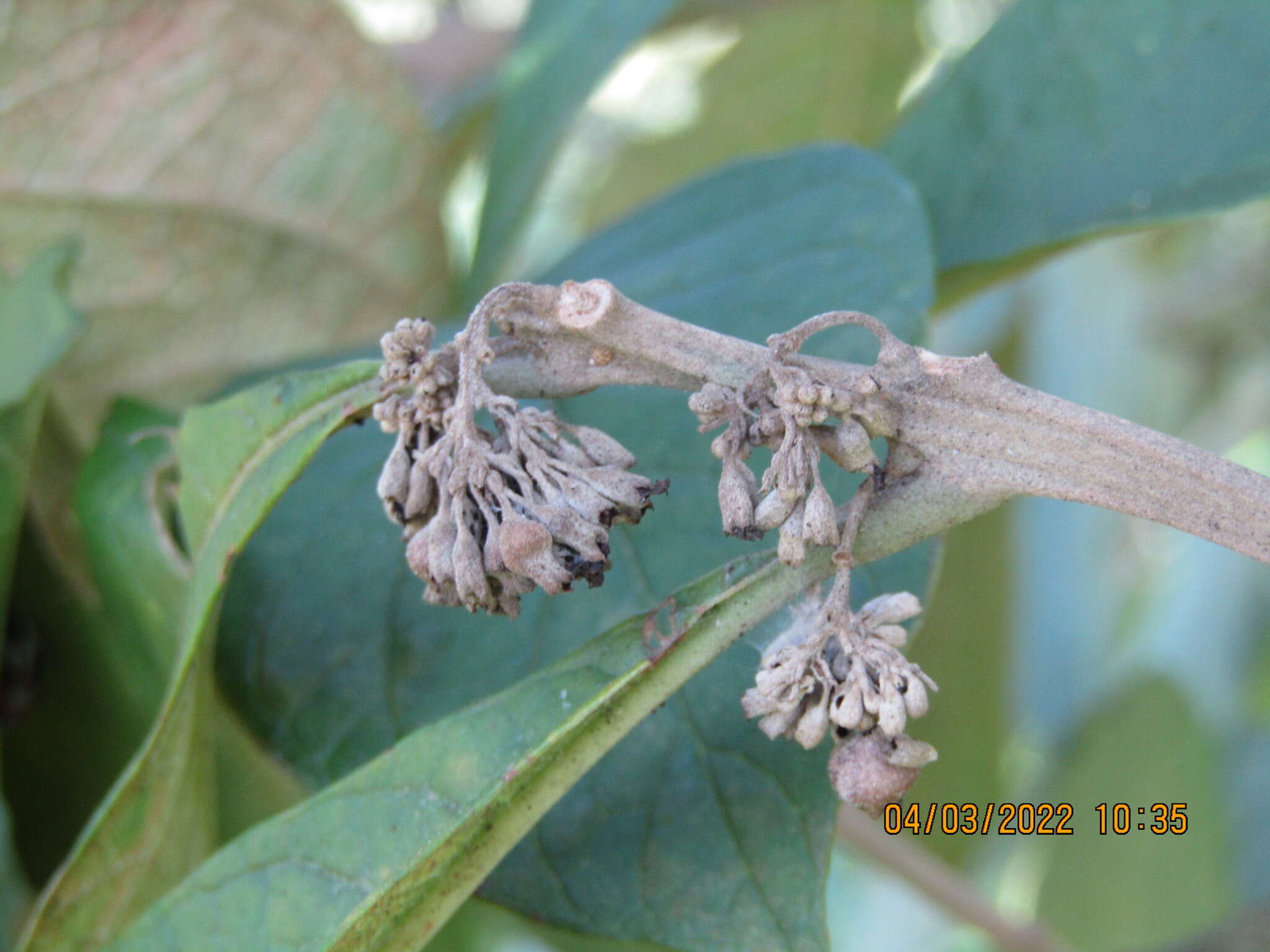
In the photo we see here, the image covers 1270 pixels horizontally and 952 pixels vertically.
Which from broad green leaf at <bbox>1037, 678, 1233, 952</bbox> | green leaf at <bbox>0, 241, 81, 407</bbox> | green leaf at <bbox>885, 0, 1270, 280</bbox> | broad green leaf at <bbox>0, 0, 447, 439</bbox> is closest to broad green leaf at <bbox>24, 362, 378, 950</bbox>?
green leaf at <bbox>0, 241, 81, 407</bbox>

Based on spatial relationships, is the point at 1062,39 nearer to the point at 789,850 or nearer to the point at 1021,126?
the point at 1021,126

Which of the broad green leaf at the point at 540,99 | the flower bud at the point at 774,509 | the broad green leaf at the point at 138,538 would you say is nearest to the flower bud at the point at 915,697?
the flower bud at the point at 774,509

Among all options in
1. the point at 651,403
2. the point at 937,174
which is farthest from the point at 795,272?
the point at 937,174

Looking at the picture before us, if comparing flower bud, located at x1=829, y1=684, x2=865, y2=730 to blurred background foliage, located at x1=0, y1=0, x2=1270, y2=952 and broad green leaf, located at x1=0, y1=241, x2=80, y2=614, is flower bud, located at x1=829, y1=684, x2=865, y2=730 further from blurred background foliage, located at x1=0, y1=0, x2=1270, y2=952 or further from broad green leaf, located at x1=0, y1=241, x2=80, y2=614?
broad green leaf, located at x1=0, y1=241, x2=80, y2=614

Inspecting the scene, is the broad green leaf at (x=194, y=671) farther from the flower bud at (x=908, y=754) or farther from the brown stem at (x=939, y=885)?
the brown stem at (x=939, y=885)

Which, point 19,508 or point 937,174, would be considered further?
point 937,174

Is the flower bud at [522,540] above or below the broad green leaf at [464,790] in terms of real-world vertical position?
above

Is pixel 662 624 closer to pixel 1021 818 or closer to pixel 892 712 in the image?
pixel 892 712
